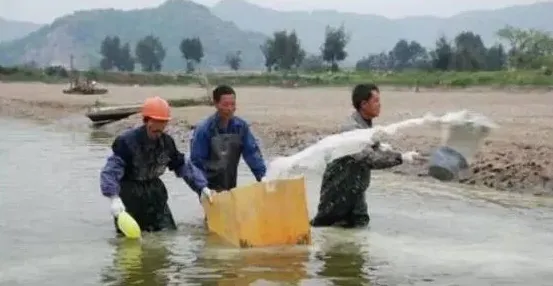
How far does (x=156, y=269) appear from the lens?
7660 millimetres

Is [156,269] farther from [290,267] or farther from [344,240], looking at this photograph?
[344,240]

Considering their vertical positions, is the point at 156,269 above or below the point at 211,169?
below

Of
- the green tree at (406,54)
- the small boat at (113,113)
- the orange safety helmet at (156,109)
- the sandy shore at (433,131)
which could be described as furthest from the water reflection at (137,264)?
the green tree at (406,54)

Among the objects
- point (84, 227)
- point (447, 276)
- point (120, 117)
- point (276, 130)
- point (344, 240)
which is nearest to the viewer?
point (447, 276)

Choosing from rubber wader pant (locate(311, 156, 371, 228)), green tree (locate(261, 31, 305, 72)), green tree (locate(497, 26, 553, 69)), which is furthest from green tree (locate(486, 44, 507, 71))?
rubber wader pant (locate(311, 156, 371, 228))

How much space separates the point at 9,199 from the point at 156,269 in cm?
497

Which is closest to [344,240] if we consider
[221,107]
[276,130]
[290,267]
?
[290,267]

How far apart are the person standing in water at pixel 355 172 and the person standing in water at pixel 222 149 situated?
32.4 inches

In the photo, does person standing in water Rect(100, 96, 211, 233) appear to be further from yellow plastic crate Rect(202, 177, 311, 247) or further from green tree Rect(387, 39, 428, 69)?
green tree Rect(387, 39, 428, 69)

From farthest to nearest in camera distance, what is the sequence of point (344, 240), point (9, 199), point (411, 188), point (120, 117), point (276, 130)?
point (120, 117)
point (276, 130)
point (411, 188)
point (9, 199)
point (344, 240)

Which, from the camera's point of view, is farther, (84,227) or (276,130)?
(276,130)

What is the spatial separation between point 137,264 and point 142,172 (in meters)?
0.96

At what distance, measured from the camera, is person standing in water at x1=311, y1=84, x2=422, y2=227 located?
27.0 ft

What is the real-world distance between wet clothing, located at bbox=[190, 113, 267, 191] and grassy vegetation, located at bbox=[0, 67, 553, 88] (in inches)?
1357
